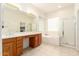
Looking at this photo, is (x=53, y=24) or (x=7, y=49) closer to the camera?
(x=7, y=49)

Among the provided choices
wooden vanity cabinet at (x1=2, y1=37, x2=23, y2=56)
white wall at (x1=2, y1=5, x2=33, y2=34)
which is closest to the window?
white wall at (x1=2, y1=5, x2=33, y2=34)

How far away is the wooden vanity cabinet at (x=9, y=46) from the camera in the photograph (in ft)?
8.68

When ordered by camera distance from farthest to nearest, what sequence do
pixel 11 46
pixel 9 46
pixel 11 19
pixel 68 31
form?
pixel 68 31, pixel 11 19, pixel 11 46, pixel 9 46

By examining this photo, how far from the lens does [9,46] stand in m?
2.83

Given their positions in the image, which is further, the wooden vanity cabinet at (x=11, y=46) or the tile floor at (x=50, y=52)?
the tile floor at (x=50, y=52)

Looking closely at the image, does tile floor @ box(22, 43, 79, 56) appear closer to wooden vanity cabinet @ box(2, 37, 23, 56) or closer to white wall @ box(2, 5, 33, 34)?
wooden vanity cabinet @ box(2, 37, 23, 56)

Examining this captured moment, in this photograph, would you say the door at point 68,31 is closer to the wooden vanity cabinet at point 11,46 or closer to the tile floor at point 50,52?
the tile floor at point 50,52

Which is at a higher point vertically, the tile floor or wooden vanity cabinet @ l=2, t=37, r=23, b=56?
wooden vanity cabinet @ l=2, t=37, r=23, b=56

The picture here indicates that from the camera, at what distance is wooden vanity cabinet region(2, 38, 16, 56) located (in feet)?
8.68

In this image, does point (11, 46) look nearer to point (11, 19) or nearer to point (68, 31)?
point (11, 19)

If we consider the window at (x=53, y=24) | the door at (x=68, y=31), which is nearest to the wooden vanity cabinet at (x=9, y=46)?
the door at (x=68, y=31)

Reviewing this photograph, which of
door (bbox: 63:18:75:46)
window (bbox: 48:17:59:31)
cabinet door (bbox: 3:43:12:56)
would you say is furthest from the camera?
window (bbox: 48:17:59:31)

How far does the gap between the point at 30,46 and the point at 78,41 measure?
7.30 feet

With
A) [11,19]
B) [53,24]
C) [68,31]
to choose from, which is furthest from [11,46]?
[53,24]
